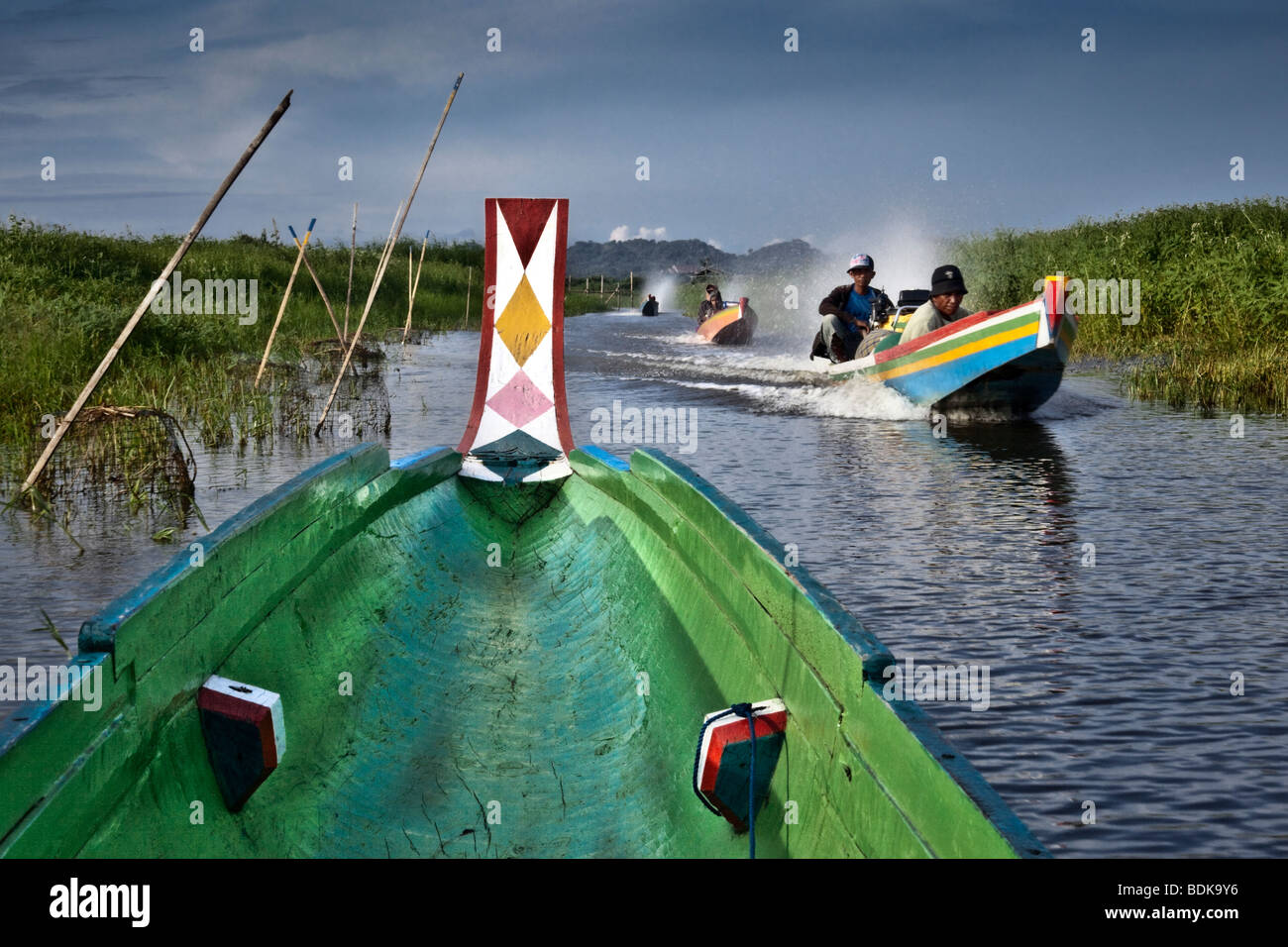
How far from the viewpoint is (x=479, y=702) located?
179 inches

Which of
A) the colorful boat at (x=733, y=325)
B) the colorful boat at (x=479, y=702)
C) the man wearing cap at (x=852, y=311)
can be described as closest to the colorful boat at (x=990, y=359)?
the man wearing cap at (x=852, y=311)

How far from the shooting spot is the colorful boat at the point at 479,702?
2.43 metres

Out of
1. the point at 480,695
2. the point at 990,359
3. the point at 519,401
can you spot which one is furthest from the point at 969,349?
the point at 480,695

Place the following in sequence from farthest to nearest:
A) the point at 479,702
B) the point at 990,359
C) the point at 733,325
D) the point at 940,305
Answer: the point at 733,325, the point at 940,305, the point at 990,359, the point at 479,702

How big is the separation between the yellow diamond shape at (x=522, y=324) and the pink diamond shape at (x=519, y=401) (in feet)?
0.50

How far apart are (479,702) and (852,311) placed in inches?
524

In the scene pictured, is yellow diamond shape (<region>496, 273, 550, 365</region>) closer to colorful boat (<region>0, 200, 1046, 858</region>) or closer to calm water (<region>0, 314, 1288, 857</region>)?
colorful boat (<region>0, 200, 1046, 858</region>)

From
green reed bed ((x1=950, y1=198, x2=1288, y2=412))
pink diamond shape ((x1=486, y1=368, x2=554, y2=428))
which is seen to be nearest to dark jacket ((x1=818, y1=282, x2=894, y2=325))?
green reed bed ((x1=950, y1=198, x2=1288, y2=412))

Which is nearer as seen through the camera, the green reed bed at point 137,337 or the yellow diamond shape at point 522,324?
the yellow diamond shape at point 522,324

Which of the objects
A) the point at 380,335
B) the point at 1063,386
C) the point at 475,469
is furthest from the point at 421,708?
the point at 380,335

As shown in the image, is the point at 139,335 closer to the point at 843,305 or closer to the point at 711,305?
the point at 843,305

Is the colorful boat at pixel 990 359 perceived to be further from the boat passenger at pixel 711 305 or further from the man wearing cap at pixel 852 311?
the boat passenger at pixel 711 305

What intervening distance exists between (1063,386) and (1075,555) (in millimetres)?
10968
